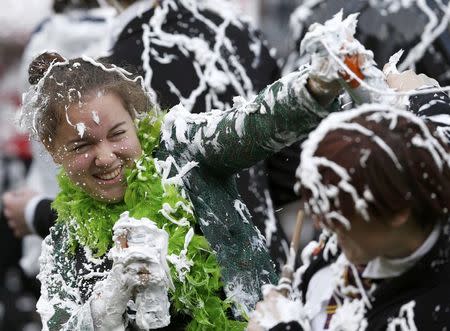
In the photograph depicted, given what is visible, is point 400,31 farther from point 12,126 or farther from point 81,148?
point 12,126

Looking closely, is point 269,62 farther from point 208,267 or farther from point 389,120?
point 389,120

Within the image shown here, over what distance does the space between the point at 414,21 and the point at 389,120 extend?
2.12 meters

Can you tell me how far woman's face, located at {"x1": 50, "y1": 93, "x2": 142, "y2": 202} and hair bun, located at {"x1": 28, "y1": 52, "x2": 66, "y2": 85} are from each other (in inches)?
5.4

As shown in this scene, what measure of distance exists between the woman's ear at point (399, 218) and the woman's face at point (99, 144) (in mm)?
852

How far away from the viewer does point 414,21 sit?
13.1ft

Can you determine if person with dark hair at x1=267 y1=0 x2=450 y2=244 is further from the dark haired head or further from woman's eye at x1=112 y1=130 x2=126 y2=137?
woman's eye at x1=112 y1=130 x2=126 y2=137

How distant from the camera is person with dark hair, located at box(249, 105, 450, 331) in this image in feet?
6.27

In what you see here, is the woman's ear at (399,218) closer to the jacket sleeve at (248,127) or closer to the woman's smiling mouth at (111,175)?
the jacket sleeve at (248,127)

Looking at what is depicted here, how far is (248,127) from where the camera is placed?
2.39 m

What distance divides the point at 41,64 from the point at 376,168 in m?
1.06

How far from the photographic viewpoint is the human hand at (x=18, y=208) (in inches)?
159

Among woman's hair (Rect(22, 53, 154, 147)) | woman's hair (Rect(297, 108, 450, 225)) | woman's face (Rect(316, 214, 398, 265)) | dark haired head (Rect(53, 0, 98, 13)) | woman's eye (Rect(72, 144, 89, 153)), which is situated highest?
woman's hair (Rect(22, 53, 154, 147))

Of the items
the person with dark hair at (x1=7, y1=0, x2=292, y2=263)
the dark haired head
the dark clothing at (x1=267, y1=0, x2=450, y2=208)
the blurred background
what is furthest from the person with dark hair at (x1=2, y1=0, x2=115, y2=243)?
the dark clothing at (x1=267, y1=0, x2=450, y2=208)

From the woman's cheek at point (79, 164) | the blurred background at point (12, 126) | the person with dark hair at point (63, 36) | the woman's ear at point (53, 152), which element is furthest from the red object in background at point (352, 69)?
the blurred background at point (12, 126)
